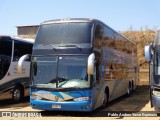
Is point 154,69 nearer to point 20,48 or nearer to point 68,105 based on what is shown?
point 68,105

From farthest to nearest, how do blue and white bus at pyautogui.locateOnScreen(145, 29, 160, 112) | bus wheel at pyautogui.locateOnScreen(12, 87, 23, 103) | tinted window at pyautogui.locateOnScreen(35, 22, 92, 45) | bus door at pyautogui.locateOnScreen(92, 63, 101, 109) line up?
1. bus wheel at pyautogui.locateOnScreen(12, 87, 23, 103)
2. tinted window at pyautogui.locateOnScreen(35, 22, 92, 45)
3. bus door at pyautogui.locateOnScreen(92, 63, 101, 109)
4. blue and white bus at pyautogui.locateOnScreen(145, 29, 160, 112)

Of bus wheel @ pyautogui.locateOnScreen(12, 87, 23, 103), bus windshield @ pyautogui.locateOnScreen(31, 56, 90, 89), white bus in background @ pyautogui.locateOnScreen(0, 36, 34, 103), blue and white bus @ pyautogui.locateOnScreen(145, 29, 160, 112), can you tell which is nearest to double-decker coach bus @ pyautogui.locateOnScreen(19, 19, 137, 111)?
A: bus windshield @ pyautogui.locateOnScreen(31, 56, 90, 89)

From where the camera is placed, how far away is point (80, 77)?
39.8 feet

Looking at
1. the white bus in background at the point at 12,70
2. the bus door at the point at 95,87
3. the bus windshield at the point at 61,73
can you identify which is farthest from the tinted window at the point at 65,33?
the white bus in background at the point at 12,70

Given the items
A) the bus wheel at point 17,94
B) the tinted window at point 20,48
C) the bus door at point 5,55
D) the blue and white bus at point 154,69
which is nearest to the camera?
the blue and white bus at point 154,69

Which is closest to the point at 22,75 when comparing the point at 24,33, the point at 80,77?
the point at 80,77

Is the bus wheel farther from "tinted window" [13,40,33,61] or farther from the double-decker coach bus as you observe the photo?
the double-decker coach bus

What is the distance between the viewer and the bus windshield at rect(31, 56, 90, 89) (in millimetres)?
12117

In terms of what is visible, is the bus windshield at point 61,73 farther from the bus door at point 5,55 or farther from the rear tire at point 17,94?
the rear tire at point 17,94

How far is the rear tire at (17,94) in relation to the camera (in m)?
16.9

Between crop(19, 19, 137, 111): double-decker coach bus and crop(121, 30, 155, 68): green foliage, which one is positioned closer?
crop(19, 19, 137, 111): double-decker coach bus

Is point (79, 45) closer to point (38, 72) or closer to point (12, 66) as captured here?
point (38, 72)

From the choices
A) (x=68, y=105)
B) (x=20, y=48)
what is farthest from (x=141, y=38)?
(x=68, y=105)

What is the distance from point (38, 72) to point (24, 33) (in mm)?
36132
